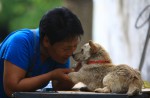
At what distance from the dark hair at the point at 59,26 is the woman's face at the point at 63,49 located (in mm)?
35

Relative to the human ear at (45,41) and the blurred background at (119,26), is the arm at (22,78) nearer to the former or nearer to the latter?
the human ear at (45,41)

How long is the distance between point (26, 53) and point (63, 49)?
0.31 metres

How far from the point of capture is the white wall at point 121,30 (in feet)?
27.2

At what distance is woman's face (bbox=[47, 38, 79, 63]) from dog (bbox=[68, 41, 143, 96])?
0.56 ft

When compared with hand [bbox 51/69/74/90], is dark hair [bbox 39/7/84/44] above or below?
above

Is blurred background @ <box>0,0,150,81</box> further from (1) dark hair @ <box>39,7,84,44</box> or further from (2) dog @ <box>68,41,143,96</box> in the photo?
(1) dark hair @ <box>39,7,84,44</box>

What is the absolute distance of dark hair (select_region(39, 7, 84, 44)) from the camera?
4.95 m

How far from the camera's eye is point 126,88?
4.77 metres

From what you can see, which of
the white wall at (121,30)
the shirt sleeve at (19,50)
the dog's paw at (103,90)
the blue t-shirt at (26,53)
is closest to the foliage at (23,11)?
the white wall at (121,30)

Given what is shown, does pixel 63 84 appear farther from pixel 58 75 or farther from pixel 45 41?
pixel 45 41

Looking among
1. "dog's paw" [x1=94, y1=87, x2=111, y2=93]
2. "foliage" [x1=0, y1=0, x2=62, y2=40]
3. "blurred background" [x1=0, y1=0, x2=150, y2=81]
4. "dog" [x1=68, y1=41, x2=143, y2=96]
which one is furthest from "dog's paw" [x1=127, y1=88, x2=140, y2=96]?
"foliage" [x1=0, y1=0, x2=62, y2=40]

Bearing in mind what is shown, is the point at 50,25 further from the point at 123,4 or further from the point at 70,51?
the point at 123,4

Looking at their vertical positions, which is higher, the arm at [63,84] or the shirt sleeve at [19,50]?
the shirt sleeve at [19,50]

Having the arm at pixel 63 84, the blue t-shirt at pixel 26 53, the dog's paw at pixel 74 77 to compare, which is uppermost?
the blue t-shirt at pixel 26 53
